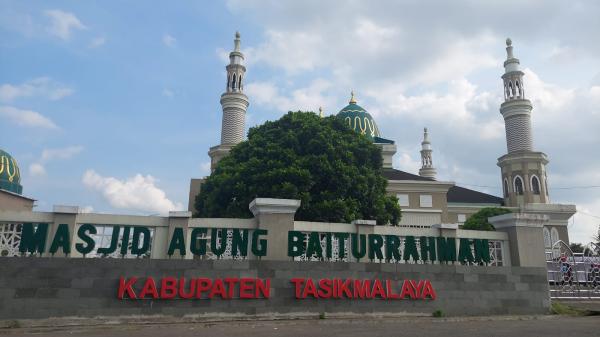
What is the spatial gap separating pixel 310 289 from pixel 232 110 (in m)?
35.2

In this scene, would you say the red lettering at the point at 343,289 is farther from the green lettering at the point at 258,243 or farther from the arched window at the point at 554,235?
the arched window at the point at 554,235

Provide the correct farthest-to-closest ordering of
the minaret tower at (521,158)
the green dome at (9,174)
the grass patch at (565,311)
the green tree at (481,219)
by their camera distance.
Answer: the minaret tower at (521,158) → the green dome at (9,174) → the green tree at (481,219) → the grass patch at (565,311)

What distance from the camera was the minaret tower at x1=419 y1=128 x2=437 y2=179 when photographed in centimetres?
6912

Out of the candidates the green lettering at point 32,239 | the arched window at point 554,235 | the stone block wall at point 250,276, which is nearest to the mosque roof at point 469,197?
the arched window at point 554,235

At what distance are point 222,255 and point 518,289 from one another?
8.61 metres

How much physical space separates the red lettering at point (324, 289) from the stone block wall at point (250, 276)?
162mm

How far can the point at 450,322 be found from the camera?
11797mm

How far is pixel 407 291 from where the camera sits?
12.5 m

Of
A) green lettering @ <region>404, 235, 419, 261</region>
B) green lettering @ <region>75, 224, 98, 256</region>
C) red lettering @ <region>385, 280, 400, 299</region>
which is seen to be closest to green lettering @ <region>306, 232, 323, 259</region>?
red lettering @ <region>385, 280, 400, 299</region>

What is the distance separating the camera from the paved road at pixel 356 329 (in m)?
9.17

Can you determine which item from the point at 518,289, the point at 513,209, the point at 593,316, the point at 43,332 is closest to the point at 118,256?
the point at 43,332

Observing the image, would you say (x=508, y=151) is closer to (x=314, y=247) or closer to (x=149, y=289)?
(x=314, y=247)

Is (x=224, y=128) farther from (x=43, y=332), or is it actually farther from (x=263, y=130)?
(x=43, y=332)

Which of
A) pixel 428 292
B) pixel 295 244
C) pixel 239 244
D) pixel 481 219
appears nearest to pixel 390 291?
pixel 428 292
